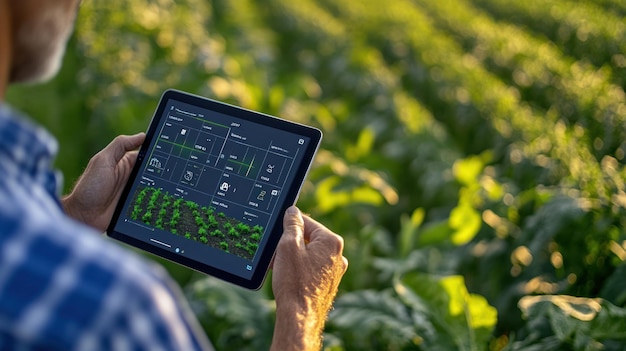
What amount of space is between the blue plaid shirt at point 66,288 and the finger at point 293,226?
0.79 metres

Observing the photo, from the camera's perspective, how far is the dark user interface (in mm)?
1949

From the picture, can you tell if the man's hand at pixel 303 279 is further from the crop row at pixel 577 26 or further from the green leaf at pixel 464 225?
the crop row at pixel 577 26

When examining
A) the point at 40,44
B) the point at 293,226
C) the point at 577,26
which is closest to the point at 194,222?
the point at 293,226

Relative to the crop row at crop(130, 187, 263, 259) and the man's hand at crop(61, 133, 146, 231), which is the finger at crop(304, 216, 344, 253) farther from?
the man's hand at crop(61, 133, 146, 231)

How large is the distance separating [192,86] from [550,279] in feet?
9.63

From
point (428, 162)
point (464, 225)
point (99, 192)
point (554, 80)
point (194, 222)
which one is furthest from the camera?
point (554, 80)

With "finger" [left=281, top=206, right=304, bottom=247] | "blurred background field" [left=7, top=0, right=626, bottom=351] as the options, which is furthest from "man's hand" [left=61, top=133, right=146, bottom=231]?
"blurred background field" [left=7, top=0, right=626, bottom=351]

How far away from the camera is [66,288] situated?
37.0 inches

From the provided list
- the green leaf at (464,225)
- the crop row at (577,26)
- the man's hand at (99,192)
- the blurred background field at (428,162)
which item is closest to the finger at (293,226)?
the man's hand at (99,192)

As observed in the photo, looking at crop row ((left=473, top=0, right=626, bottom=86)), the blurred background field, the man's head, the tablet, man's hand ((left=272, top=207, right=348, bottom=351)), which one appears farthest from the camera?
crop row ((left=473, top=0, right=626, bottom=86))

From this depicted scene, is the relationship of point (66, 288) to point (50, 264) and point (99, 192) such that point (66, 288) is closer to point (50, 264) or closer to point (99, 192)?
point (50, 264)

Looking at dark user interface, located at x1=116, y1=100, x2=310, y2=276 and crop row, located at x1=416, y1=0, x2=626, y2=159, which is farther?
crop row, located at x1=416, y1=0, x2=626, y2=159

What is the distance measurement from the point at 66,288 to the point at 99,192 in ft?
3.87

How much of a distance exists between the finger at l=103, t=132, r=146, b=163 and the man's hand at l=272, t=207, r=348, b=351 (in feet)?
1.53
